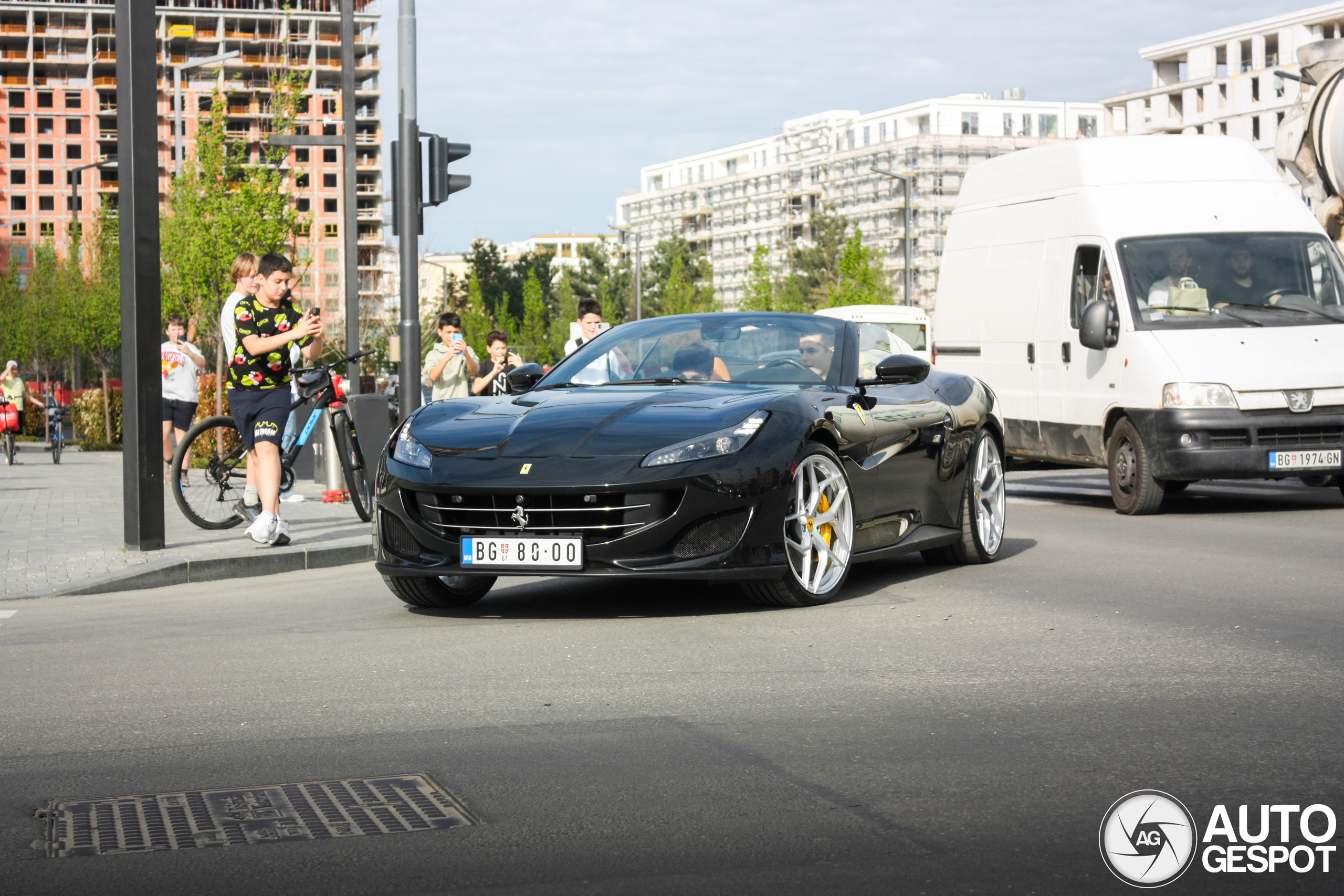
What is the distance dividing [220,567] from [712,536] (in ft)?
13.7

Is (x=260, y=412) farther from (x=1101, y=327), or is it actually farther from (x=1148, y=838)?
(x=1148, y=838)

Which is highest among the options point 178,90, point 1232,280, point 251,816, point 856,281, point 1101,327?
point 178,90

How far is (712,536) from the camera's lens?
7.01m

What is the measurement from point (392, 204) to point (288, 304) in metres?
2.92

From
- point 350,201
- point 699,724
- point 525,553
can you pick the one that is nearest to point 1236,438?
point 525,553

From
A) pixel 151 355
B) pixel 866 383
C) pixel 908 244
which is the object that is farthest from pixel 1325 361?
pixel 908 244

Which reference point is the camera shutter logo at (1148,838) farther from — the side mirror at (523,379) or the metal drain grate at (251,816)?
the side mirror at (523,379)

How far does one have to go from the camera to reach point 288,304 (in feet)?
35.9

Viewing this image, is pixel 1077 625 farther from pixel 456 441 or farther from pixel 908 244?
pixel 908 244

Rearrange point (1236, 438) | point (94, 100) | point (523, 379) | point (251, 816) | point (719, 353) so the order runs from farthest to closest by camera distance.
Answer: point (94, 100)
point (1236, 438)
point (523, 379)
point (719, 353)
point (251, 816)

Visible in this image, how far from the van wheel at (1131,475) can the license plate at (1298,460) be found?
84cm

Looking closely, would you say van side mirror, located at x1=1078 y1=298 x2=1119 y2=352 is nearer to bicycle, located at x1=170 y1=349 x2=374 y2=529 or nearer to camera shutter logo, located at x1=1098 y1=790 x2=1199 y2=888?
bicycle, located at x1=170 y1=349 x2=374 y2=529

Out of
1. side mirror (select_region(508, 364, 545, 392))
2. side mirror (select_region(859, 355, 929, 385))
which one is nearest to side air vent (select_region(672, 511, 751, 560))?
side mirror (select_region(859, 355, 929, 385))

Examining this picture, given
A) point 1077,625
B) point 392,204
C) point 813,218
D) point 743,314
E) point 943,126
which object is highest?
point 943,126
